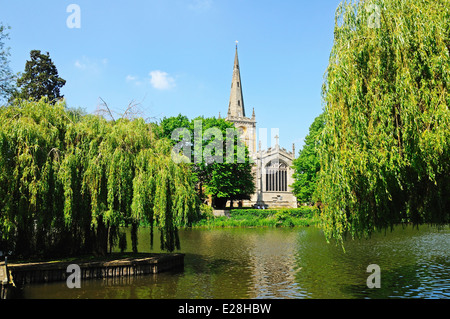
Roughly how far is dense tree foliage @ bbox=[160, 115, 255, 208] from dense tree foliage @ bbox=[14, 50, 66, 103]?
39.5ft

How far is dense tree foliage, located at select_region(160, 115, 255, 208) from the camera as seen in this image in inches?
1641

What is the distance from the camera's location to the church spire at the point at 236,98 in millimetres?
75875

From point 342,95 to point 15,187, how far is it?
9.73 m

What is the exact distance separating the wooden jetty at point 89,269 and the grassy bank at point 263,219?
2422cm

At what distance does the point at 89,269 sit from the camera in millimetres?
12570

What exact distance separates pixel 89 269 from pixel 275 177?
2263 inches

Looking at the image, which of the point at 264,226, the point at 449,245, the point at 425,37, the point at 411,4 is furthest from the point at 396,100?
the point at 264,226

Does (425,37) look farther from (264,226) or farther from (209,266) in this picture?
(264,226)
